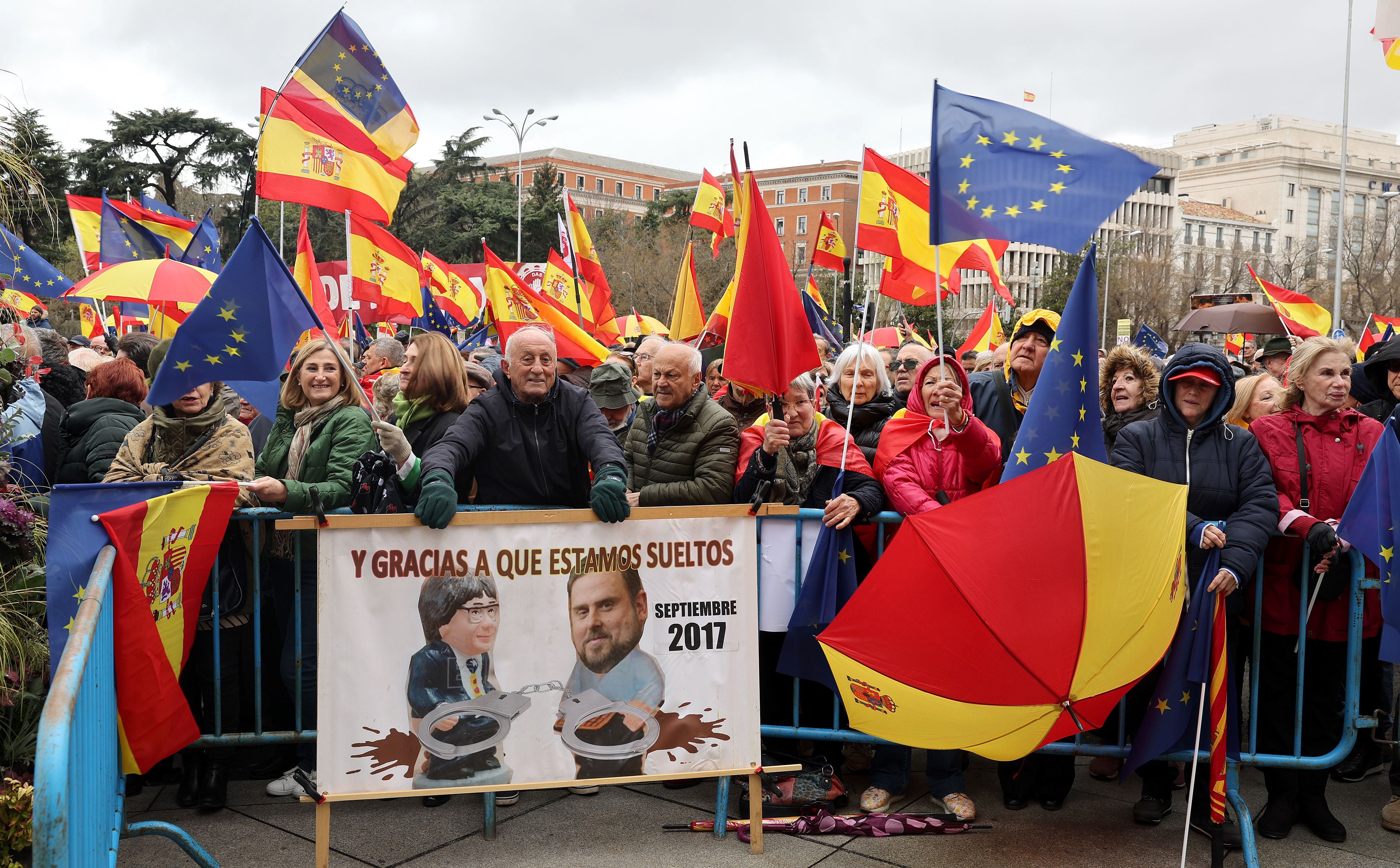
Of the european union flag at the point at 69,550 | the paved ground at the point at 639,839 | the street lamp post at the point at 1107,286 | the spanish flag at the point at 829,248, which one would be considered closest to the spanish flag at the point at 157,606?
the european union flag at the point at 69,550

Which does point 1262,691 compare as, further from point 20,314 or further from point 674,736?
point 20,314

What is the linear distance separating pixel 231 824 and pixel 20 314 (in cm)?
330

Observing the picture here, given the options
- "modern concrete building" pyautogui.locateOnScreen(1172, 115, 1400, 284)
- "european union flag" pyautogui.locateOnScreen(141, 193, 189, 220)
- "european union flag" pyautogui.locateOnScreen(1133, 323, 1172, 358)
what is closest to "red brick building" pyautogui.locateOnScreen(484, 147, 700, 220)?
"modern concrete building" pyautogui.locateOnScreen(1172, 115, 1400, 284)

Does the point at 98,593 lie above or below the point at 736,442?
below

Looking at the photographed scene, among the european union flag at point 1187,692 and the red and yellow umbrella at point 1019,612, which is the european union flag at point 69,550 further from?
the european union flag at point 1187,692

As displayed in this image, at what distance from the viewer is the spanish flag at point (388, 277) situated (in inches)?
437

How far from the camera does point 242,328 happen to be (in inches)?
173

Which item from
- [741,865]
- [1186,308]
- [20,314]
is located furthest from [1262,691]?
[1186,308]

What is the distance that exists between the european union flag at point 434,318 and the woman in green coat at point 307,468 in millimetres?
10904

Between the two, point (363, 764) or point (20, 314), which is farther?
point (20, 314)

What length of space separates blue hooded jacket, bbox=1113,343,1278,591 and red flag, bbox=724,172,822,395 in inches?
57.6

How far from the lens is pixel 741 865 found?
166 inches

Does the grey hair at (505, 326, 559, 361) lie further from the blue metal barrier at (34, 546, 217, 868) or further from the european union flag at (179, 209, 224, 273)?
the european union flag at (179, 209, 224, 273)

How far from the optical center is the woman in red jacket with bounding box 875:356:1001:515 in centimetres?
484
